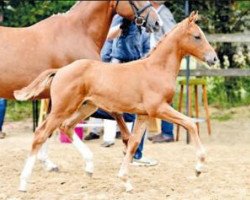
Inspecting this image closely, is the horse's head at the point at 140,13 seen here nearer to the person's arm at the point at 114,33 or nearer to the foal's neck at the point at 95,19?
the foal's neck at the point at 95,19

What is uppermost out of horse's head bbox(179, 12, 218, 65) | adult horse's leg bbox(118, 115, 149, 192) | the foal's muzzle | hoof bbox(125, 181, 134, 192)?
horse's head bbox(179, 12, 218, 65)

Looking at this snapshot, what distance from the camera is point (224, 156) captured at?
9047mm

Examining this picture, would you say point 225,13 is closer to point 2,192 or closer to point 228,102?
point 228,102

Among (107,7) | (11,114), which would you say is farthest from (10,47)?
(11,114)

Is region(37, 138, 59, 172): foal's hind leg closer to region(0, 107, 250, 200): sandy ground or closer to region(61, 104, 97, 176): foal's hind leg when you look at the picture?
region(0, 107, 250, 200): sandy ground

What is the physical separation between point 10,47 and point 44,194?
169 centimetres

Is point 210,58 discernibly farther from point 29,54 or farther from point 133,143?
point 29,54

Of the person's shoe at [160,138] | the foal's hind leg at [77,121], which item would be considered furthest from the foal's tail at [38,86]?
the person's shoe at [160,138]

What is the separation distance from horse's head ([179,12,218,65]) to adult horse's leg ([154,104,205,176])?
0.60 metres

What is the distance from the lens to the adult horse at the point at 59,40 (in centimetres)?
734

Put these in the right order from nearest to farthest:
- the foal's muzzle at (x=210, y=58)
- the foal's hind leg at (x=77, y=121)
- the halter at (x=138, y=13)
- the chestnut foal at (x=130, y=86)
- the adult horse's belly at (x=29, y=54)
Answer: the chestnut foal at (x=130, y=86)
the foal's muzzle at (x=210, y=58)
the foal's hind leg at (x=77, y=121)
the adult horse's belly at (x=29, y=54)
the halter at (x=138, y=13)

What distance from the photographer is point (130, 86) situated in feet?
21.3

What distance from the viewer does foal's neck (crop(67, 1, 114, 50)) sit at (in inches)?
299

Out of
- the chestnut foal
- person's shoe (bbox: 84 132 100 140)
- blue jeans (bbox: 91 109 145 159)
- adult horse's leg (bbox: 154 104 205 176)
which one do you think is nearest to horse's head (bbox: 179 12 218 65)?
the chestnut foal
